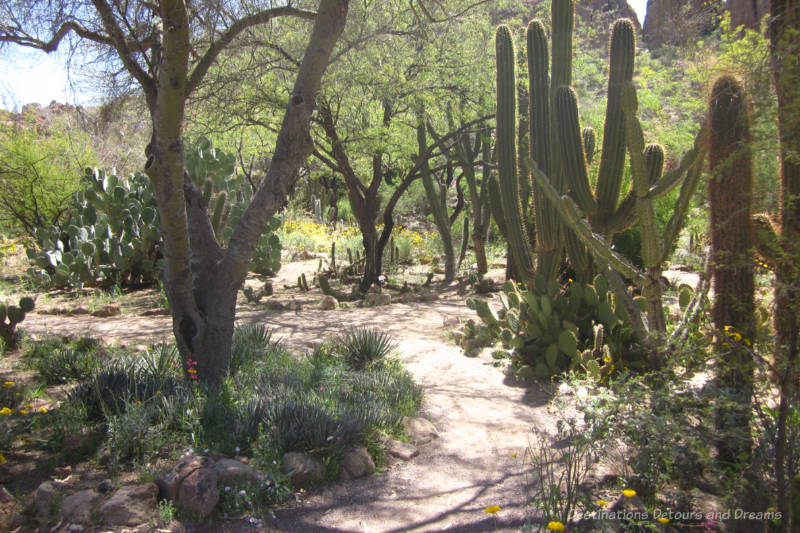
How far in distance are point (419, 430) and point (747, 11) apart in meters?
5.20

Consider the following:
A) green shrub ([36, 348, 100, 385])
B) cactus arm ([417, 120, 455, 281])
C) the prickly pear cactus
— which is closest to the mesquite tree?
green shrub ([36, 348, 100, 385])

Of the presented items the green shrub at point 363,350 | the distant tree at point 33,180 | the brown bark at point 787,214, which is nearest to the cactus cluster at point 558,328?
the green shrub at point 363,350

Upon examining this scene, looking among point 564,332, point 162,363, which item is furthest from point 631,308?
point 162,363

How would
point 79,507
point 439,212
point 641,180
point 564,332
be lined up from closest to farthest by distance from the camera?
point 79,507, point 641,180, point 564,332, point 439,212

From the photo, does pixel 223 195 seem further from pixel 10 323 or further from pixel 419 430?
pixel 419 430

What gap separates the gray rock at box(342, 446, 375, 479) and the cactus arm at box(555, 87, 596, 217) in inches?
148

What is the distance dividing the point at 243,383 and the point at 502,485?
2.11 m

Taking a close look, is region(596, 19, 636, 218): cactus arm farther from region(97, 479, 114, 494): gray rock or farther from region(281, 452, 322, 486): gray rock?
region(97, 479, 114, 494): gray rock

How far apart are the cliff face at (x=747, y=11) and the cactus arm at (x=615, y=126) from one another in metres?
0.95

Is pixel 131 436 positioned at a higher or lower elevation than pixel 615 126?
lower

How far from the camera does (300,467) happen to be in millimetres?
3324

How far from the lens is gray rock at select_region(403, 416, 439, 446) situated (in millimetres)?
4113

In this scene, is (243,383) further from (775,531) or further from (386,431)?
(775,531)

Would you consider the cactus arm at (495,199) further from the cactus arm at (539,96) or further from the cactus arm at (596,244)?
the cactus arm at (596,244)
